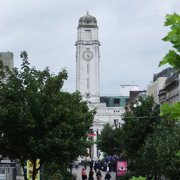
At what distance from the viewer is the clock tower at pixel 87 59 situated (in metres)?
184

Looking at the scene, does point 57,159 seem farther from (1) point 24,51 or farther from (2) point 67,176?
(2) point 67,176

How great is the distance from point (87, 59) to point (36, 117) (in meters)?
152

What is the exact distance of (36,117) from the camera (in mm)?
33094

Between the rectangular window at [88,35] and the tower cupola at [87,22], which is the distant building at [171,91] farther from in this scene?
the rectangular window at [88,35]

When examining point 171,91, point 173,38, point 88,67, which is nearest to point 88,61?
point 88,67

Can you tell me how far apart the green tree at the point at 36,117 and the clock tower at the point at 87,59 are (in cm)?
Result: 14805

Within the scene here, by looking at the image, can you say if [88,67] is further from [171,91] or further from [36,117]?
[36,117]

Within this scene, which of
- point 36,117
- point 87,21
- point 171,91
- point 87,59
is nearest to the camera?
point 36,117

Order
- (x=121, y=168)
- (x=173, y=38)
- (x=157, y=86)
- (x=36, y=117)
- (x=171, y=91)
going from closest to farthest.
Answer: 1. (x=173, y=38)
2. (x=36, y=117)
3. (x=121, y=168)
4. (x=171, y=91)
5. (x=157, y=86)

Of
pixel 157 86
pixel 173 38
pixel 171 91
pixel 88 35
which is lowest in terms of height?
pixel 173 38

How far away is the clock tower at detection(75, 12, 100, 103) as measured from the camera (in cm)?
18375

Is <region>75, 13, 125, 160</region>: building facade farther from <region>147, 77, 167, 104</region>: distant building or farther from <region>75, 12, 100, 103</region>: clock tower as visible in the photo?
<region>147, 77, 167, 104</region>: distant building

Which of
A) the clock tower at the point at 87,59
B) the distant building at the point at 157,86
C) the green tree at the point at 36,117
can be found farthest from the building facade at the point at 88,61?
the green tree at the point at 36,117

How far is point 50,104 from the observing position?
3297 centimetres
